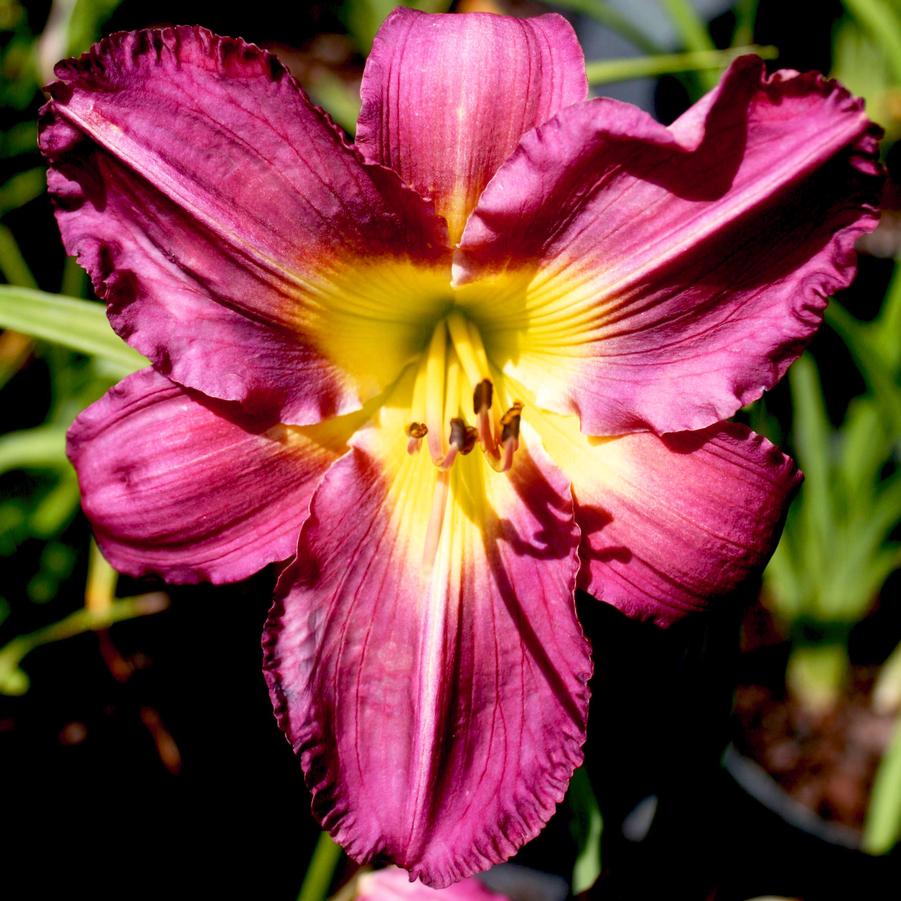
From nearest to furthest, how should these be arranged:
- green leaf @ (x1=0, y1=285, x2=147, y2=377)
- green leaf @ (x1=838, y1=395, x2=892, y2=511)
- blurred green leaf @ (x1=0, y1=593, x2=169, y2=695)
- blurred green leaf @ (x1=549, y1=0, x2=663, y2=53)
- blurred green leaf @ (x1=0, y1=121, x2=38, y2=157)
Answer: green leaf @ (x1=0, y1=285, x2=147, y2=377), blurred green leaf @ (x1=0, y1=593, x2=169, y2=695), blurred green leaf @ (x1=549, y1=0, x2=663, y2=53), green leaf @ (x1=838, y1=395, x2=892, y2=511), blurred green leaf @ (x1=0, y1=121, x2=38, y2=157)

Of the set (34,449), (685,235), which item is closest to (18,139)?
(34,449)

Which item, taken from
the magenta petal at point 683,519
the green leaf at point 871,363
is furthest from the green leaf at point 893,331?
the magenta petal at point 683,519

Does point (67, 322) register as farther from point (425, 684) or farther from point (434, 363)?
point (425, 684)

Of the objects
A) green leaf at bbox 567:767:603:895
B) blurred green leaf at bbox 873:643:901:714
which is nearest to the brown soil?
blurred green leaf at bbox 873:643:901:714

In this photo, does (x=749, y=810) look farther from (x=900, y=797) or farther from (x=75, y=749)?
(x=75, y=749)

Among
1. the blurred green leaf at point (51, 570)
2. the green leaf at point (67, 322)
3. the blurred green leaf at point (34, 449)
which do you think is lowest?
the blurred green leaf at point (51, 570)

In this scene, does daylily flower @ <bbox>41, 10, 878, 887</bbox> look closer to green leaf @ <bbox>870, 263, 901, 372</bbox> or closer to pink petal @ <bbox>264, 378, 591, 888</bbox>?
pink petal @ <bbox>264, 378, 591, 888</bbox>

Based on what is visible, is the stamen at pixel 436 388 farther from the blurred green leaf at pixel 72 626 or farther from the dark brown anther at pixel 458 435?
the blurred green leaf at pixel 72 626
